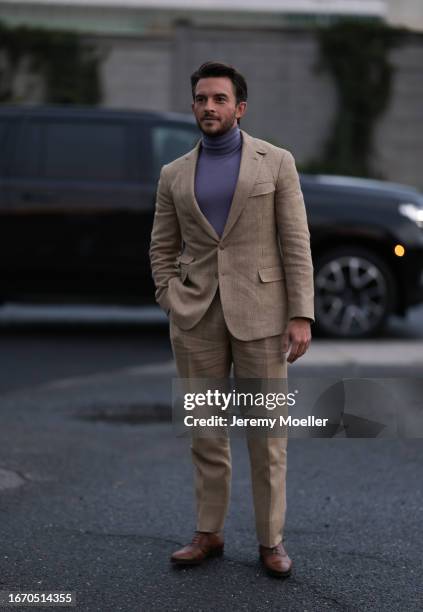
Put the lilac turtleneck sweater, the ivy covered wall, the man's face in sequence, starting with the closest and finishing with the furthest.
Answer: the man's face
the lilac turtleneck sweater
the ivy covered wall

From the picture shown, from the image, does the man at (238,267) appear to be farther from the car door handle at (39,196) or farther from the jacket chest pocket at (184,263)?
the car door handle at (39,196)

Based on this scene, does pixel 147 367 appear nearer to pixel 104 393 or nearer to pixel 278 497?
pixel 104 393

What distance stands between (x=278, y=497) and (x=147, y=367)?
4.05 meters

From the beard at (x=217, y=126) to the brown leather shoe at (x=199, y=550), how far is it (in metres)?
1.39

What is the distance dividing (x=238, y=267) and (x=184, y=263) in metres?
0.22

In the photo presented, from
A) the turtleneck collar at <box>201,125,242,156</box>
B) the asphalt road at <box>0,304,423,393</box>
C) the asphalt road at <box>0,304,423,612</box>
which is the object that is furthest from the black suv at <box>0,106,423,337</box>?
the turtleneck collar at <box>201,125,242,156</box>

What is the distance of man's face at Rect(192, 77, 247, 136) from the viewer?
133 inches

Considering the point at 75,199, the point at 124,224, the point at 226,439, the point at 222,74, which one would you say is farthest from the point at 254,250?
→ the point at 75,199

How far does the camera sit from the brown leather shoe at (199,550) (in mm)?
3609

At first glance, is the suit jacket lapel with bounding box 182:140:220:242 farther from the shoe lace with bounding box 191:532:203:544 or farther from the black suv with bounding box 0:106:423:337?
the black suv with bounding box 0:106:423:337

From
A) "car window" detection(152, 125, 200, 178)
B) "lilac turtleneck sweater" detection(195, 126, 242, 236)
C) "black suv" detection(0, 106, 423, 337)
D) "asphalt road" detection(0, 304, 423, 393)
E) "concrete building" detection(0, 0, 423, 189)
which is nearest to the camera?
"lilac turtleneck sweater" detection(195, 126, 242, 236)

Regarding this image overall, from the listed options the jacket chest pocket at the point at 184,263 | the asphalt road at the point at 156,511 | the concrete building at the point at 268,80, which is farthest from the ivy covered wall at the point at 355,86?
the jacket chest pocket at the point at 184,263

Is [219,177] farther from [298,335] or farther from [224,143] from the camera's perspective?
[298,335]

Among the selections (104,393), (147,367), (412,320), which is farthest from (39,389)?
(412,320)
